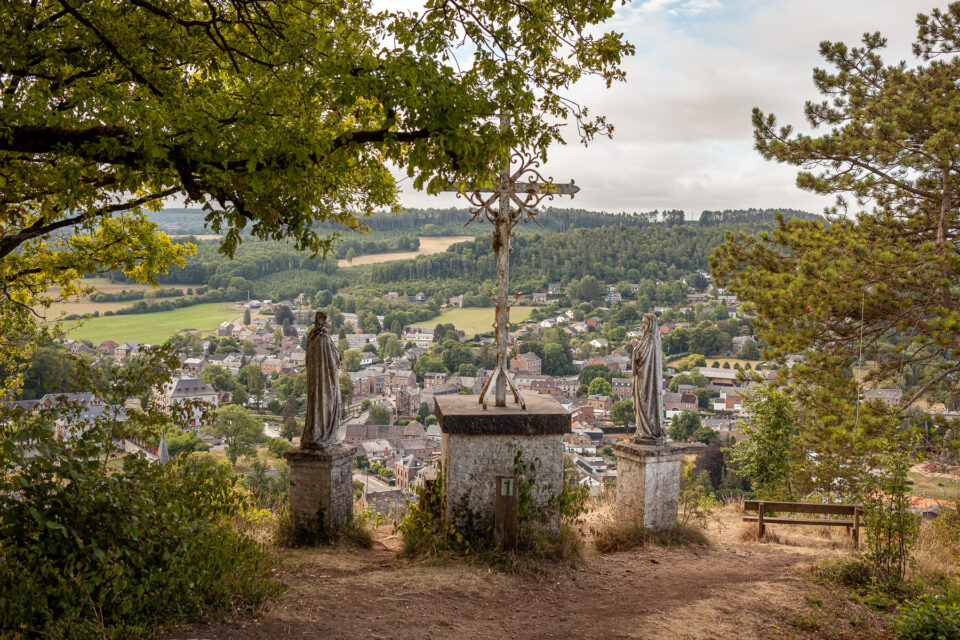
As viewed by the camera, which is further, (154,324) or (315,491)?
(154,324)

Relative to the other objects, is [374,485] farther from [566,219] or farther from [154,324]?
[566,219]

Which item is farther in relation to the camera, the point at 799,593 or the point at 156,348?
the point at 799,593

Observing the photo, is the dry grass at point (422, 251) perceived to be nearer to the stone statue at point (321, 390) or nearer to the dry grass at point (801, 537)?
the dry grass at point (801, 537)

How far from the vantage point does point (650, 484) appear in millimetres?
6977

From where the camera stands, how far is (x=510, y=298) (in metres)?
6.32

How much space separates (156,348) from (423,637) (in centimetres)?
283

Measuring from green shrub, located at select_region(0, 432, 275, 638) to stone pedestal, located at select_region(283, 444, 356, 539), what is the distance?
229 centimetres

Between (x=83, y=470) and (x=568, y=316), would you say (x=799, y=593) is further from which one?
(x=568, y=316)

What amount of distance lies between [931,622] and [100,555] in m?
4.79

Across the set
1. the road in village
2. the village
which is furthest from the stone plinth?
the road in village

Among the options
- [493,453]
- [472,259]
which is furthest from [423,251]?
[493,453]

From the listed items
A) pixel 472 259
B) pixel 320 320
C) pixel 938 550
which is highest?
pixel 472 259

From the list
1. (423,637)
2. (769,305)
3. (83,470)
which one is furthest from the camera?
(769,305)

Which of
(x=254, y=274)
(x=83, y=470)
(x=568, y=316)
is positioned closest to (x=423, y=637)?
(x=83, y=470)
